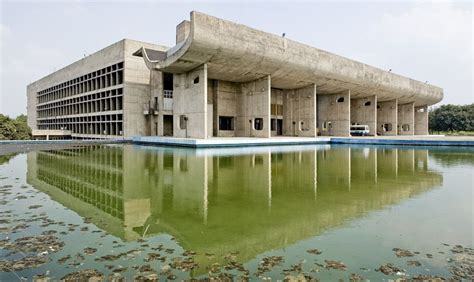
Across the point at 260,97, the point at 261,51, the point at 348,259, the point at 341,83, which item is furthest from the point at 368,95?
the point at 348,259

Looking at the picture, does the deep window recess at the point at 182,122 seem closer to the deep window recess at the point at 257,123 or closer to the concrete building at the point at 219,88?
the concrete building at the point at 219,88

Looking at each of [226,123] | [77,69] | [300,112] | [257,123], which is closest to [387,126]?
Result: [300,112]

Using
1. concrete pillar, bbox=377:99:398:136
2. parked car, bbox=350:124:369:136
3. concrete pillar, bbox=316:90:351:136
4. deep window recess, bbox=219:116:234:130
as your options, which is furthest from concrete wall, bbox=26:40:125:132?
concrete pillar, bbox=377:99:398:136

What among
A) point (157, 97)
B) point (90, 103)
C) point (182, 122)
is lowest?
point (182, 122)

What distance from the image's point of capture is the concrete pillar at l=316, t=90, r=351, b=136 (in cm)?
3612

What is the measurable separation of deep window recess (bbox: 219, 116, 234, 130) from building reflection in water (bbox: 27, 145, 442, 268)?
2023 centimetres

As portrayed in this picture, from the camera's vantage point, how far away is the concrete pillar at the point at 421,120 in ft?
177

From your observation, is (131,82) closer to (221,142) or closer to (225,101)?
(225,101)

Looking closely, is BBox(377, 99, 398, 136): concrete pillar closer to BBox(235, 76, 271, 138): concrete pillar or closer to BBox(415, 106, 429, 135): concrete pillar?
BBox(415, 106, 429, 135): concrete pillar

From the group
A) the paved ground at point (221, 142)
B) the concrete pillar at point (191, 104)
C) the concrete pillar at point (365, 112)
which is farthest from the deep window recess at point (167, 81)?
the concrete pillar at point (365, 112)

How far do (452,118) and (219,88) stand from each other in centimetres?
5207

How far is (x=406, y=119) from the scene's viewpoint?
50.2 meters

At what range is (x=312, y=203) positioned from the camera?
6.07 meters

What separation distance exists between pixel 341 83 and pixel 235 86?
463 inches
